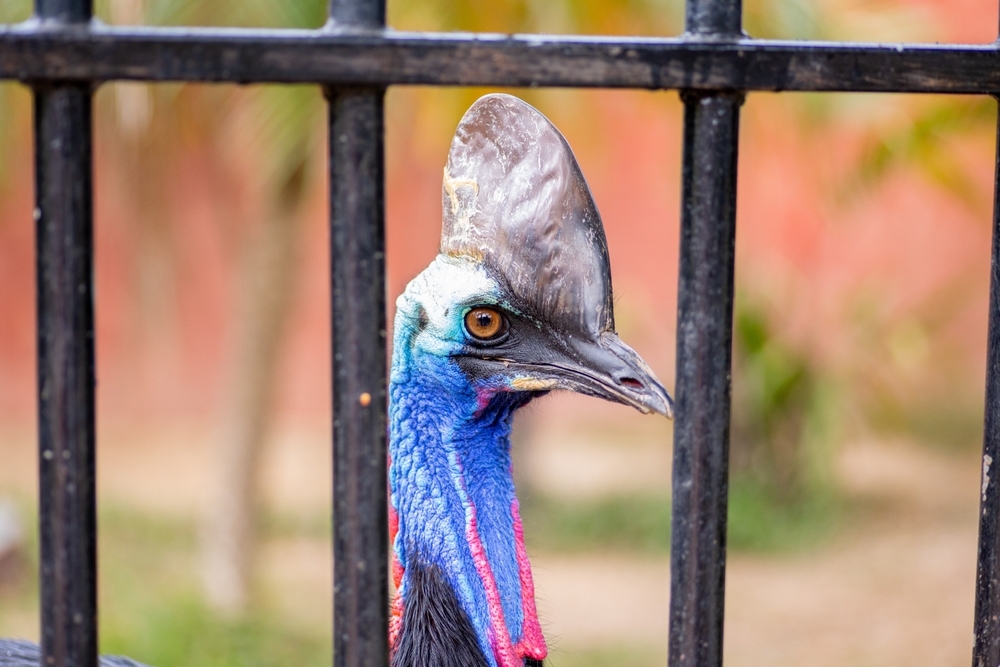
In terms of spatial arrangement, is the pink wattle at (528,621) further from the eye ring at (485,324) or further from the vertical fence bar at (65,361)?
the vertical fence bar at (65,361)

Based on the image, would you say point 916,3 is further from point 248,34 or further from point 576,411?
point 248,34

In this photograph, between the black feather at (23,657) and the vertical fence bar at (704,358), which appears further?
the black feather at (23,657)

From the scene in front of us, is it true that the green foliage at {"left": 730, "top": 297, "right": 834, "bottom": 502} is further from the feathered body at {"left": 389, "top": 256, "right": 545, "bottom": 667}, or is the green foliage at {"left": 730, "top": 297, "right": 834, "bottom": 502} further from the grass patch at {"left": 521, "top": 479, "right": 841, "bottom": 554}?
the feathered body at {"left": 389, "top": 256, "right": 545, "bottom": 667}

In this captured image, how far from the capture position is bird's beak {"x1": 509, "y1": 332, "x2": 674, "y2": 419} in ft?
4.18

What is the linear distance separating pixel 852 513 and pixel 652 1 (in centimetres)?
350

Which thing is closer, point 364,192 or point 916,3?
point 364,192

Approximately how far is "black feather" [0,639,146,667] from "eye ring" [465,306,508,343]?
0.75m

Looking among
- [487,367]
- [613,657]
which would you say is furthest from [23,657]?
[613,657]

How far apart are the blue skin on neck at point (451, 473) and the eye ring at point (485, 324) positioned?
8cm

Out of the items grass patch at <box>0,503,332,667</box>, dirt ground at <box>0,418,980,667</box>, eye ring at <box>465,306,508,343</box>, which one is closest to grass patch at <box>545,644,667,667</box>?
dirt ground at <box>0,418,980,667</box>

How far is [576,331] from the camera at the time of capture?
134 centimetres

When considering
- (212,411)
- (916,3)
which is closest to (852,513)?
(916,3)

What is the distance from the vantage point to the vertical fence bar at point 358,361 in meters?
0.86

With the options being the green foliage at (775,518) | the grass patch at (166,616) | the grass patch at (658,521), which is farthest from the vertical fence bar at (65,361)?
the green foliage at (775,518)
